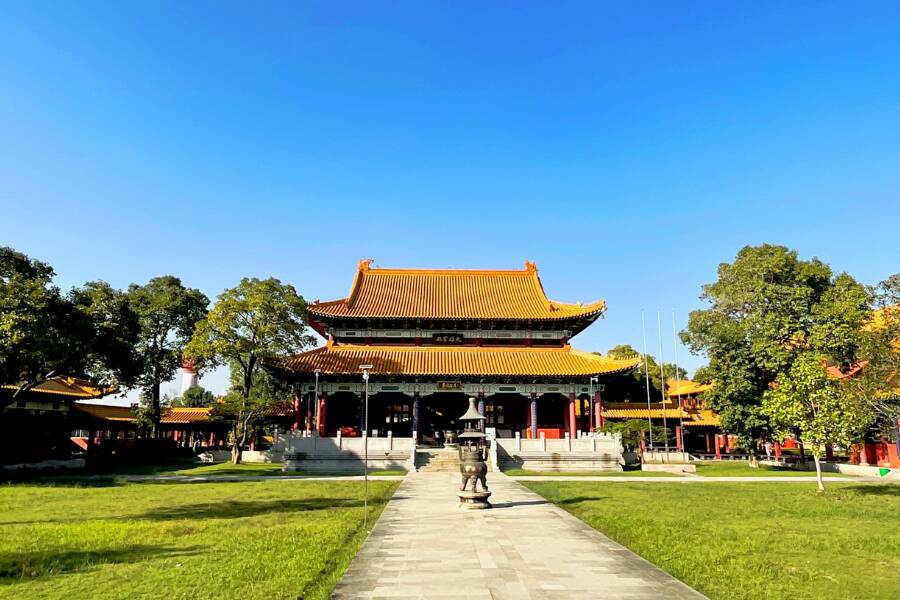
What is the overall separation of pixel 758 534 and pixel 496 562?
6.09 m

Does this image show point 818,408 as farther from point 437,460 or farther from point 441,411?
point 441,411

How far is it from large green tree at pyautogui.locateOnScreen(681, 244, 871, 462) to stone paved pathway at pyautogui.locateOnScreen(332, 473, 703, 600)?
21.5 metres

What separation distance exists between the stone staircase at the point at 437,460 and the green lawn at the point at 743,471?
39.0 ft

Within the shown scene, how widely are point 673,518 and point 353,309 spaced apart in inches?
980

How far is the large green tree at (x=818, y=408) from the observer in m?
17.6

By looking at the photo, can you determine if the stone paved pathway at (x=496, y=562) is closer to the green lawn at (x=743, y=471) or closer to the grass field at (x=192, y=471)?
the grass field at (x=192, y=471)

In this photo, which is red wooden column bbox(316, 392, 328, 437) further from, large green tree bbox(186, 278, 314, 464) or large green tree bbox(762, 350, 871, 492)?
large green tree bbox(762, 350, 871, 492)

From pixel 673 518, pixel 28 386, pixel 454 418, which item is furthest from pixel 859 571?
pixel 28 386

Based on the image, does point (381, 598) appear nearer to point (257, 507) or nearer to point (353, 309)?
point (257, 507)

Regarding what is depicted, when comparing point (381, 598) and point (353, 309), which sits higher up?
point (353, 309)

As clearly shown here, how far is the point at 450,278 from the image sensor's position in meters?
40.0

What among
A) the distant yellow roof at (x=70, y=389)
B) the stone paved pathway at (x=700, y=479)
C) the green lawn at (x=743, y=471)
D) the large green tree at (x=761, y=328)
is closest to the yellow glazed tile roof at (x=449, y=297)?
the large green tree at (x=761, y=328)

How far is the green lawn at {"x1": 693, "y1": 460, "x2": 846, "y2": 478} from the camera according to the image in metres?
25.6

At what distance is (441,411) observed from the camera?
3334 cm
